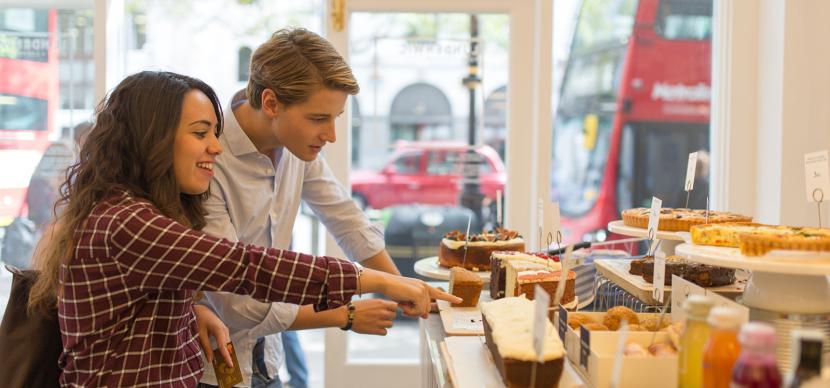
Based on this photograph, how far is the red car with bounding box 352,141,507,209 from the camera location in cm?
405

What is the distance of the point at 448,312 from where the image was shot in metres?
2.31

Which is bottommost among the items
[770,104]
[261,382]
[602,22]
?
[261,382]

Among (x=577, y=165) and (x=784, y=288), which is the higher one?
(x=577, y=165)

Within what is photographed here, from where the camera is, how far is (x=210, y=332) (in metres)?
1.91

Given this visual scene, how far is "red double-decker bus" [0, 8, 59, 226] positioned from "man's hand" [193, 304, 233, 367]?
8.32ft

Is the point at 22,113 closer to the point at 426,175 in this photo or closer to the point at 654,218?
the point at 426,175

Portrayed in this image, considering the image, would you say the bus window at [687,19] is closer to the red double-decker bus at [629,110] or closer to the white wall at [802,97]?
the red double-decker bus at [629,110]

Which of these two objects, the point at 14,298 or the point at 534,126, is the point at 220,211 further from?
the point at 534,126

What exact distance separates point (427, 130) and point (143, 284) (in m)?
2.61

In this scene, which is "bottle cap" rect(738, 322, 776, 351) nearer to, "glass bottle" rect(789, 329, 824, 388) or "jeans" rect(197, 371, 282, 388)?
"glass bottle" rect(789, 329, 824, 388)

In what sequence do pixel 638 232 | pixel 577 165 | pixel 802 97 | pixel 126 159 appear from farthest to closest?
pixel 577 165 < pixel 802 97 < pixel 638 232 < pixel 126 159

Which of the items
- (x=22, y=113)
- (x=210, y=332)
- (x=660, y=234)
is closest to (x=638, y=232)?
(x=660, y=234)

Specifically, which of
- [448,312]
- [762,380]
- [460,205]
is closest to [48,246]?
[448,312]

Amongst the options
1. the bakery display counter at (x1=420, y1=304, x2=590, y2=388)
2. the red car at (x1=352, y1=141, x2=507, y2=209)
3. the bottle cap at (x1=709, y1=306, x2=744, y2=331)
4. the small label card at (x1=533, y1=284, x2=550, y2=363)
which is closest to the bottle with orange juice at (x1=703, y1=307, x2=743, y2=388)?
the bottle cap at (x1=709, y1=306, x2=744, y2=331)
